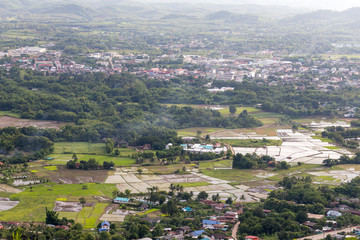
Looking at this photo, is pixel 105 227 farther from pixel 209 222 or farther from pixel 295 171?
pixel 295 171

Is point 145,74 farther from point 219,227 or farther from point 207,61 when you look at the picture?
point 219,227

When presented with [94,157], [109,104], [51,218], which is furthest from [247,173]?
[109,104]

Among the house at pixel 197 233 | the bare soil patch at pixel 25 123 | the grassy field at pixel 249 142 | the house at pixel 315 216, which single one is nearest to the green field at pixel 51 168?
the bare soil patch at pixel 25 123

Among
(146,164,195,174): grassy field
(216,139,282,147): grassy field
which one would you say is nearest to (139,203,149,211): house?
(146,164,195,174): grassy field

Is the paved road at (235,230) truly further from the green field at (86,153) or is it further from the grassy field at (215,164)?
the green field at (86,153)

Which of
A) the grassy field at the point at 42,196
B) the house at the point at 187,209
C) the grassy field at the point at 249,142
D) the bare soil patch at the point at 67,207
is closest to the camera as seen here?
the grassy field at the point at 42,196

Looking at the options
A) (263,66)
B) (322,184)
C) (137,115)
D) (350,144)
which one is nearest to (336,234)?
(322,184)

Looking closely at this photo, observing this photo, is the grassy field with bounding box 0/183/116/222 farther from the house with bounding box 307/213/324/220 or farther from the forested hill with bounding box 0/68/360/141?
the house with bounding box 307/213/324/220
